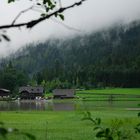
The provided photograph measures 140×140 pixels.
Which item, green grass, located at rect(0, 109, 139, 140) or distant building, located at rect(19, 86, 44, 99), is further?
distant building, located at rect(19, 86, 44, 99)

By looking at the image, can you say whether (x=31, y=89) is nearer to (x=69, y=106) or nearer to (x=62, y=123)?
(x=69, y=106)

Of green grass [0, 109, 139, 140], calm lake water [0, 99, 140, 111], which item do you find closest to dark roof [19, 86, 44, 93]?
calm lake water [0, 99, 140, 111]

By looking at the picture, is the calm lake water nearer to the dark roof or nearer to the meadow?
the meadow

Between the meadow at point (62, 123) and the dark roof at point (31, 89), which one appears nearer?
the meadow at point (62, 123)

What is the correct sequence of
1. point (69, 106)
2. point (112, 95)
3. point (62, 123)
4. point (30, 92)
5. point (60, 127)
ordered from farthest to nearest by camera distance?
point (30, 92) < point (112, 95) < point (69, 106) < point (62, 123) < point (60, 127)

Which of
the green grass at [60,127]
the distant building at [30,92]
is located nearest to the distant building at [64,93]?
the distant building at [30,92]

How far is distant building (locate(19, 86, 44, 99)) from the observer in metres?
158

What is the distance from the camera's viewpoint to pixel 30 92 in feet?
530

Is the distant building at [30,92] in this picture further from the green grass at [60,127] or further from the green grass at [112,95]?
the green grass at [60,127]

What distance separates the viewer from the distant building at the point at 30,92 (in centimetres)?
15782

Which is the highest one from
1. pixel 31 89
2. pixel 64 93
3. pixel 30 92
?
pixel 31 89

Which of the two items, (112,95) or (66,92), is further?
(66,92)

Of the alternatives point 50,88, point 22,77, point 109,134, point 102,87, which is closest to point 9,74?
point 22,77

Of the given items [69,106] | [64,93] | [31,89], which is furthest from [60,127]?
[31,89]
